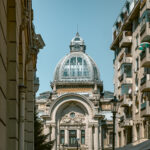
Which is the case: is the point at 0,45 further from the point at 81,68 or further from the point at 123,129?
the point at 81,68

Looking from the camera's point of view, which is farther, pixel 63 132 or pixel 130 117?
pixel 63 132

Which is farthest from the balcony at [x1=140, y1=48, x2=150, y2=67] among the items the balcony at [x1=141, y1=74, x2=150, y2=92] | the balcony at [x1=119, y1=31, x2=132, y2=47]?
the balcony at [x1=119, y1=31, x2=132, y2=47]

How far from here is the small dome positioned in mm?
100625

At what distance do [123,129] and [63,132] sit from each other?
4086cm

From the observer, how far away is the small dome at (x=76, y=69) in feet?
330

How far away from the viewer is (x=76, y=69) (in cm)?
10256

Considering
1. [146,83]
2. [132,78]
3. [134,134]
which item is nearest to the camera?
[146,83]

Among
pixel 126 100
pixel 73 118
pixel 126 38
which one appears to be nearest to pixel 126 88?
pixel 126 100

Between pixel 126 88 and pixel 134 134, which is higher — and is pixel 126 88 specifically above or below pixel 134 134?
above

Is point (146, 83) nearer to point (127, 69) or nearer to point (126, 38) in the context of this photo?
point (126, 38)

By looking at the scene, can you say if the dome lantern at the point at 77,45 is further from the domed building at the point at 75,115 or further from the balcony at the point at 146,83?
the balcony at the point at 146,83

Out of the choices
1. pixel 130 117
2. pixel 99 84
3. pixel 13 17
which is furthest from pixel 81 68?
pixel 13 17

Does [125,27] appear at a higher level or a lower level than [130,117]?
higher

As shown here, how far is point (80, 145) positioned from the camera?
88.4m
